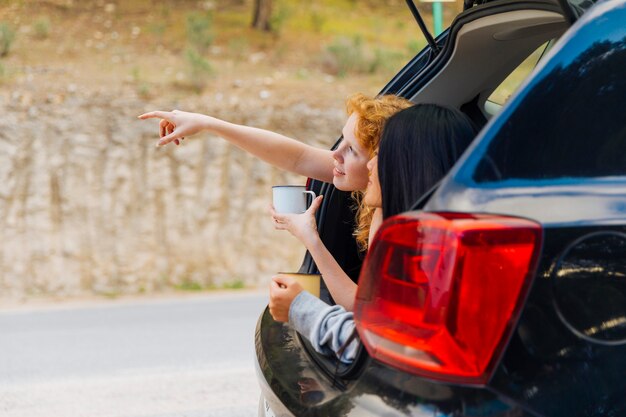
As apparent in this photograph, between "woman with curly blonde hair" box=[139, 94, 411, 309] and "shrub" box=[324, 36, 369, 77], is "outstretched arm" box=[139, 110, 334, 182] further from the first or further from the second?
"shrub" box=[324, 36, 369, 77]

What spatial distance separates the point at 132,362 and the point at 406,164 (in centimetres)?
426

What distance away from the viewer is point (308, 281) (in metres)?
2.31

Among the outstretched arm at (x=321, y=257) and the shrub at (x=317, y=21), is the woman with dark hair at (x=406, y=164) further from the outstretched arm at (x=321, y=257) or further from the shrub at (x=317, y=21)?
the shrub at (x=317, y=21)

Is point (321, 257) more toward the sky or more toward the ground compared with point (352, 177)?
more toward the ground

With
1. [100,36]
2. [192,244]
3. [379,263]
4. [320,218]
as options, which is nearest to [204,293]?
[192,244]

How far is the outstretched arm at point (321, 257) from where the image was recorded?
227 centimetres

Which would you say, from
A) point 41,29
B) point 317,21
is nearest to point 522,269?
point 41,29

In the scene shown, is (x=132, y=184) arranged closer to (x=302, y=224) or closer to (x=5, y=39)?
(x=5, y=39)

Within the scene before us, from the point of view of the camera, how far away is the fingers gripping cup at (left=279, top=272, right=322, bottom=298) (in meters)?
2.28

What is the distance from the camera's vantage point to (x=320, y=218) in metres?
2.83

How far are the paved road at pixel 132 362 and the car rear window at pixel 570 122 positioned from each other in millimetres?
2986

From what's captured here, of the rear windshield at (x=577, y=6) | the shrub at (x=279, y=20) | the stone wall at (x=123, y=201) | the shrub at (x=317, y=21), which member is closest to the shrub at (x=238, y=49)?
the shrub at (x=279, y=20)

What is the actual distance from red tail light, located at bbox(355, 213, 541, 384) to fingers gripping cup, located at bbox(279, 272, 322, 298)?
0.71 metres

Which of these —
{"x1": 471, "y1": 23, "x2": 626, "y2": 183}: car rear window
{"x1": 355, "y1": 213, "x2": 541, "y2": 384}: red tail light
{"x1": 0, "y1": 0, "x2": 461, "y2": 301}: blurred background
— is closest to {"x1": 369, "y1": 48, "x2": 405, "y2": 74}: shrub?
{"x1": 0, "y1": 0, "x2": 461, "y2": 301}: blurred background
